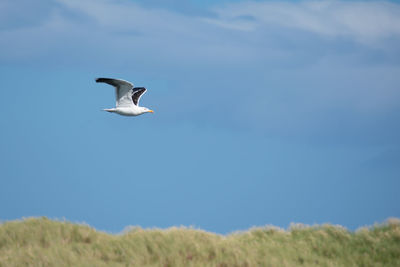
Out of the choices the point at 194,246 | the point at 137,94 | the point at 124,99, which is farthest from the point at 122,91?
the point at 194,246

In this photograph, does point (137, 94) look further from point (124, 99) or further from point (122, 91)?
point (122, 91)

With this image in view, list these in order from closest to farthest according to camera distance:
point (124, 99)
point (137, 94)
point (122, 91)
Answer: point (122, 91) < point (124, 99) < point (137, 94)

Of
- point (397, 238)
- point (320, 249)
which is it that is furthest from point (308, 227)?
point (397, 238)

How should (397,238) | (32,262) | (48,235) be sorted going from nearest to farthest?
(32,262) → (48,235) → (397,238)

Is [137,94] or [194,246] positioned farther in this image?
[137,94]

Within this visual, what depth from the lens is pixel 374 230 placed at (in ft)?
56.1

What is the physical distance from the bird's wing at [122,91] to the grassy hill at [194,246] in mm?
7171

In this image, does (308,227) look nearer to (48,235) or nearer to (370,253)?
(370,253)

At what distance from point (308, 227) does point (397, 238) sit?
2.82 meters

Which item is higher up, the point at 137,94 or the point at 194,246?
the point at 137,94

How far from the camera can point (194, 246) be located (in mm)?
14719

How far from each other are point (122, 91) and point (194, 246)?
31.4ft

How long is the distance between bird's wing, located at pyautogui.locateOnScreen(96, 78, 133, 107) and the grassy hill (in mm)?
7171

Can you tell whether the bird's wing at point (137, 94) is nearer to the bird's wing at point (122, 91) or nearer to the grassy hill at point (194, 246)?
the bird's wing at point (122, 91)
